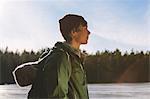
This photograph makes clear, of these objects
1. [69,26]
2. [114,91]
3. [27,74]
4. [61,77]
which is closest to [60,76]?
[61,77]

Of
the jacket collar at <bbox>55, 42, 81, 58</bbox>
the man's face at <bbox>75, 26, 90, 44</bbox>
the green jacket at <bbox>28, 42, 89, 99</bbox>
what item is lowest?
the green jacket at <bbox>28, 42, 89, 99</bbox>

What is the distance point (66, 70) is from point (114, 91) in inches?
28.9

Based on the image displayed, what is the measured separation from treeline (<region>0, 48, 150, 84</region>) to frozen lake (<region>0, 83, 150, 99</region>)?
0.11 feet

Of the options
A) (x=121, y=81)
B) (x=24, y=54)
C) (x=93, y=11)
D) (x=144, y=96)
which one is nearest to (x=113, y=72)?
(x=121, y=81)

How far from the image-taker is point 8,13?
1643 mm

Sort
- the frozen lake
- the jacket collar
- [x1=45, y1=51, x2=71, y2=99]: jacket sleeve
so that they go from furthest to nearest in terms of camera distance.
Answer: the frozen lake
the jacket collar
[x1=45, y1=51, x2=71, y2=99]: jacket sleeve

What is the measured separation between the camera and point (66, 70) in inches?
36.9

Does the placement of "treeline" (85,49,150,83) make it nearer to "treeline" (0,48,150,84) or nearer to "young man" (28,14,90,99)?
"treeline" (0,48,150,84)

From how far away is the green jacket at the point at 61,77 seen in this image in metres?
0.90

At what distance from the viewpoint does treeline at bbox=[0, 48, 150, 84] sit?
1563mm

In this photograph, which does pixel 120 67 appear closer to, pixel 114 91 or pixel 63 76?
pixel 114 91

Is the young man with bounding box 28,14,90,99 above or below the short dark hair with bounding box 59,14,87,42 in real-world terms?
below

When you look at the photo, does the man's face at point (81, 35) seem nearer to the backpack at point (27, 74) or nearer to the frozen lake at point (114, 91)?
the backpack at point (27, 74)

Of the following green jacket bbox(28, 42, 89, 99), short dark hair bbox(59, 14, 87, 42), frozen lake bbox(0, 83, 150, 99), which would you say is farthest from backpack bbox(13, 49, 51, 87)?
frozen lake bbox(0, 83, 150, 99)
